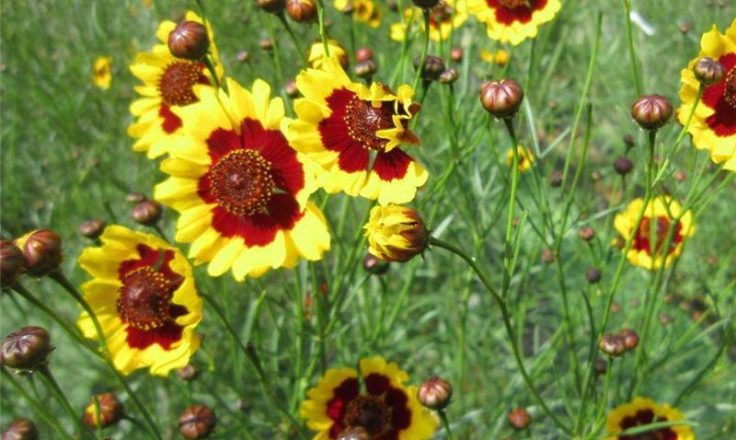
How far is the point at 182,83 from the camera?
1359mm

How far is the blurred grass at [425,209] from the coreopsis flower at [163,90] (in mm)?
308

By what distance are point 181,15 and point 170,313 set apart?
1417 mm

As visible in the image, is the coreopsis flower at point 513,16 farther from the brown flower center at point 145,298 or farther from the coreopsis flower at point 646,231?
the brown flower center at point 145,298

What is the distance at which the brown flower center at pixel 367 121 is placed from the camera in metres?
0.92

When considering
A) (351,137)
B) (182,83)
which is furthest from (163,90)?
(351,137)

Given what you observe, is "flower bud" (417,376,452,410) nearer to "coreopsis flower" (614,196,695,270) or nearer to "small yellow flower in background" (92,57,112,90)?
"coreopsis flower" (614,196,695,270)

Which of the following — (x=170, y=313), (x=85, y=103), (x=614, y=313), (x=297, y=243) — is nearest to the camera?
(x=297, y=243)

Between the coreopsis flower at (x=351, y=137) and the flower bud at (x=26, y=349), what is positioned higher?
the coreopsis flower at (x=351, y=137)

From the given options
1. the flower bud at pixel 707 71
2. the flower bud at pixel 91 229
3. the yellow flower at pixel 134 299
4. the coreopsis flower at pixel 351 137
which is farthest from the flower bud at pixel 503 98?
the flower bud at pixel 91 229

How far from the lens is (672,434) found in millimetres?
1230

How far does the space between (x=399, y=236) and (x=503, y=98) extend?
0.21 meters

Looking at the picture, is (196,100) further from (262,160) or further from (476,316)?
(476,316)

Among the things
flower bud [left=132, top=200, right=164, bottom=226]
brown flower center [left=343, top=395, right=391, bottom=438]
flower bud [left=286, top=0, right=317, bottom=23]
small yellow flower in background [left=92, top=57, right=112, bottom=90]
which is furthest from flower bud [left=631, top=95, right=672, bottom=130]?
small yellow flower in background [left=92, top=57, right=112, bottom=90]

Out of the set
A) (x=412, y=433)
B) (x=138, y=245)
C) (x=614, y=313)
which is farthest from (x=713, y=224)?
(x=138, y=245)
